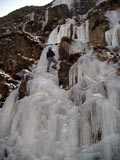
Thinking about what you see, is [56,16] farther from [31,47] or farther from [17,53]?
[17,53]

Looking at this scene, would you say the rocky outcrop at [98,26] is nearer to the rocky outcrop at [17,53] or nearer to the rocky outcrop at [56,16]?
the rocky outcrop at [17,53]

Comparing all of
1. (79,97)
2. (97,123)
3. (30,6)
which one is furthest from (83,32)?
(30,6)

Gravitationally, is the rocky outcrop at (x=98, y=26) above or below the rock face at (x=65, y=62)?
above

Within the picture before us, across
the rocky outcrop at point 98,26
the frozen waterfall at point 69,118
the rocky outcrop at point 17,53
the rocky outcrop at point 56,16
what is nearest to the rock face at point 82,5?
the rocky outcrop at point 56,16

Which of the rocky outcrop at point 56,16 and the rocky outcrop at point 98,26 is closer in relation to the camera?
the rocky outcrop at point 98,26

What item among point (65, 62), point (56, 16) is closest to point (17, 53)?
point (65, 62)

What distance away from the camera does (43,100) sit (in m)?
11.1

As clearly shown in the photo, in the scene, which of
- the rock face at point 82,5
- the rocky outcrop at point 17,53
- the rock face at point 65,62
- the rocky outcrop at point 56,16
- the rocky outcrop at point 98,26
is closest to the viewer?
the rock face at point 65,62

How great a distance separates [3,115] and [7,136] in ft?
3.63

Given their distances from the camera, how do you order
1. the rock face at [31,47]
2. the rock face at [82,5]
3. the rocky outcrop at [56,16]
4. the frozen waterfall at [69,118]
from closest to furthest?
the frozen waterfall at [69,118], the rock face at [31,47], the rocky outcrop at [56,16], the rock face at [82,5]

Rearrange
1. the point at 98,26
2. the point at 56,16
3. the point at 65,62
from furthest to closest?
the point at 56,16, the point at 98,26, the point at 65,62

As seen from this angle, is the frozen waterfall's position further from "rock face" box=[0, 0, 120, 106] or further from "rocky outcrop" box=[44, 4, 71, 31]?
"rocky outcrop" box=[44, 4, 71, 31]

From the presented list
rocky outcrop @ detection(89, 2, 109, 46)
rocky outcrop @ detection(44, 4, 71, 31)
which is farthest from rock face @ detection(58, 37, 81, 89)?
rocky outcrop @ detection(44, 4, 71, 31)

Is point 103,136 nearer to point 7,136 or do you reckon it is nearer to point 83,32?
point 7,136
